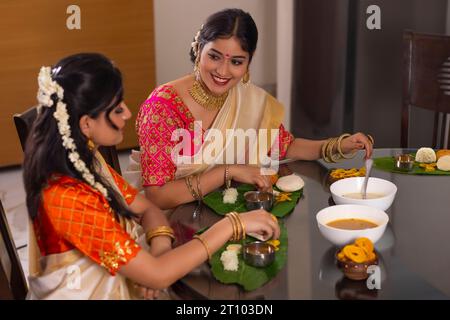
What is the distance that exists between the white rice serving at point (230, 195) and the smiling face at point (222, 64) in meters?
0.53

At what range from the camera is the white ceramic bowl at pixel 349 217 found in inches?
68.5


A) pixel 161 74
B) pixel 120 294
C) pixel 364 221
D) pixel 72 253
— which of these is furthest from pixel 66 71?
pixel 161 74

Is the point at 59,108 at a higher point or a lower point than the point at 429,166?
higher

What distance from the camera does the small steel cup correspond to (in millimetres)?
2369

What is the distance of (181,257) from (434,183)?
3.19 ft

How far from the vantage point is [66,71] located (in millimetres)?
1744

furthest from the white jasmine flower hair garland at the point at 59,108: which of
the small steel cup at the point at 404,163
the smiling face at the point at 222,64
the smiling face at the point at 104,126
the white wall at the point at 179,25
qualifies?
the white wall at the point at 179,25

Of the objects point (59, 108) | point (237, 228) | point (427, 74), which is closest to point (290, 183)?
point (237, 228)

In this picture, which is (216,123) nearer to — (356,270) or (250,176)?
(250,176)

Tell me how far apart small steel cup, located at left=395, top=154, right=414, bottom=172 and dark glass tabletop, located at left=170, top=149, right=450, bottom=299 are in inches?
4.1

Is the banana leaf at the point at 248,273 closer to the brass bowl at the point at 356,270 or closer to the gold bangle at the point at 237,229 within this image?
the gold bangle at the point at 237,229

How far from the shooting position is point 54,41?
15.8 feet

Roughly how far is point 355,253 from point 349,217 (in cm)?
25

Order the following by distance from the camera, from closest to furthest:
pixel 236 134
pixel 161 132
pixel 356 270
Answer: pixel 356 270 < pixel 161 132 < pixel 236 134
